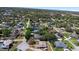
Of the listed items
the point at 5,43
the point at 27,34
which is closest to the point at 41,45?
the point at 27,34

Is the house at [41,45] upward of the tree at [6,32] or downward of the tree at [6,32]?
downward

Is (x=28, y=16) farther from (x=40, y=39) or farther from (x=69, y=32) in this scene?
(x=69, y=32)

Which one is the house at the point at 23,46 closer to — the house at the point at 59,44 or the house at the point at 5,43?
the house at the point at 5,43

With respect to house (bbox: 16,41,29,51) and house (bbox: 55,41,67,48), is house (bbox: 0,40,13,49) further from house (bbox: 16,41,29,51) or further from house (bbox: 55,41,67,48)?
house (bbox: 55,41,67,48)

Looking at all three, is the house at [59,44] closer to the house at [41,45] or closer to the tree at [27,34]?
the house at [41,45]

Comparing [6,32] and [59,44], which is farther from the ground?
[6,32]

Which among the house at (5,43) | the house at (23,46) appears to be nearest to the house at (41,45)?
the house at (23,46)

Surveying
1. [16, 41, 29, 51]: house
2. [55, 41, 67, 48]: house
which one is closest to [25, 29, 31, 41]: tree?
[16, 41, 29, 51]: house

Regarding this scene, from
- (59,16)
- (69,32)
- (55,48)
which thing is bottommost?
(55,48)

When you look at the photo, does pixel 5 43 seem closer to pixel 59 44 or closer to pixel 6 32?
pixel 6 32

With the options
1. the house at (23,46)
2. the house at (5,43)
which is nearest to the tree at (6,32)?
the house at (5,43)

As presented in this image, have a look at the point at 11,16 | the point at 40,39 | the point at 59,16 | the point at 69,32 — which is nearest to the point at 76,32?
the point at 69,32
